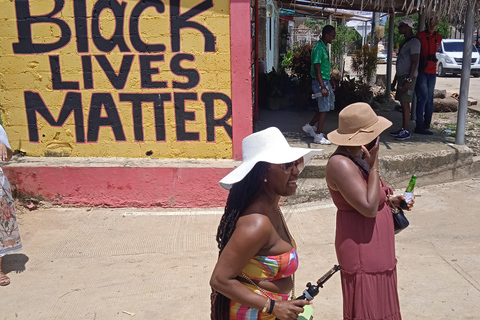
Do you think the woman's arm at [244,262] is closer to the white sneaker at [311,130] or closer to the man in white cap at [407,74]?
the white sneaker at [311,130]

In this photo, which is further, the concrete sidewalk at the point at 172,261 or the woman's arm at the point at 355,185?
the concrete sidewalk at the point at 172,261

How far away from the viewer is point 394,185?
6434 millimetres

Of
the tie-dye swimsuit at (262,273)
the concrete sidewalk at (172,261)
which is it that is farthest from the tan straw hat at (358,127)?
the concrete sidewalk at (172,261)

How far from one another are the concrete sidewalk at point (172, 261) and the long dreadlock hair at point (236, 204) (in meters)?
1.58

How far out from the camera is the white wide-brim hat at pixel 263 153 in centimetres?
220

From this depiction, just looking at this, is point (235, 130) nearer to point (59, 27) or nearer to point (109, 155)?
point (109, 155)

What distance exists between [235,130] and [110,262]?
2177mm

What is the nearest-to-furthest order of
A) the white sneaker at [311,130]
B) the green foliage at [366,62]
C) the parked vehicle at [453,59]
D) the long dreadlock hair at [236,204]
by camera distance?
the long dreadlock hair at [236,204]
the white sneaker at [311,130]
the green foliage at [366,62]
the parked vehicle at [453,59]

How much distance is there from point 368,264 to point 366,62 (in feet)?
37.3

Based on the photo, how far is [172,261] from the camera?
473 cm

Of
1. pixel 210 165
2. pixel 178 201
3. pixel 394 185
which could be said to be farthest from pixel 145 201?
pixel 394 185

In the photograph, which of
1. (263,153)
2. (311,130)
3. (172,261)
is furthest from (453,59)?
(263,153)

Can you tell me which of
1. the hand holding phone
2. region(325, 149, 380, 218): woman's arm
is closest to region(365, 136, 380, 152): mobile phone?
the hand holding phone

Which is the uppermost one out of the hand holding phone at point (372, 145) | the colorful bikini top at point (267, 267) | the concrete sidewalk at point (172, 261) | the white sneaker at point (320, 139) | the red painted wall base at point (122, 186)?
the hand holding phone at point (372, 145)
